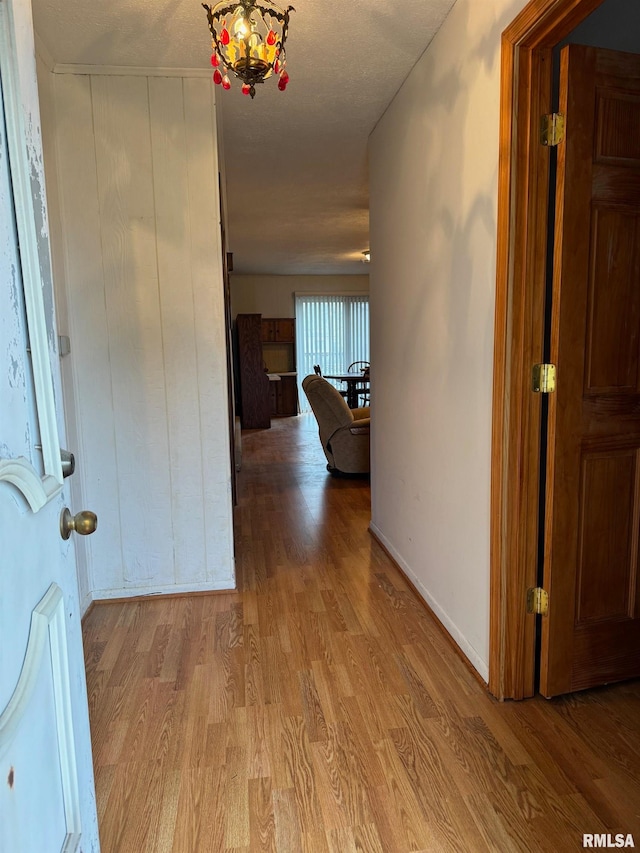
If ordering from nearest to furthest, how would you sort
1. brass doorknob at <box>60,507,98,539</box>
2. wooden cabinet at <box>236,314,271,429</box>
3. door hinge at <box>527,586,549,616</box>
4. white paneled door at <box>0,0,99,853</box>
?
white paneled door at <box>0,0,99,853</box>
brass doorknob at <box>60,507,98,539</box>
door hinge at <box>527,586,549,616</box>
wooden cabinet at <box>236,314,271,429</box>

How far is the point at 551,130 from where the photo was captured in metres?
1.62

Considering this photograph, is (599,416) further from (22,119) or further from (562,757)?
(22,119)

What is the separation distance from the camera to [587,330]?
5.56ft

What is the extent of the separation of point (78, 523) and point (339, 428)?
397cm

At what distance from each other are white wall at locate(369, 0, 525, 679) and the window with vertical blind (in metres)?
6.43

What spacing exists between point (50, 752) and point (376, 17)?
2462 millimetres

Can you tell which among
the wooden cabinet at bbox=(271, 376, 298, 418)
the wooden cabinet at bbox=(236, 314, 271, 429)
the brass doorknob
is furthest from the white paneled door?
the wooden cabinet at bbox=(271, 376, 298, 418)

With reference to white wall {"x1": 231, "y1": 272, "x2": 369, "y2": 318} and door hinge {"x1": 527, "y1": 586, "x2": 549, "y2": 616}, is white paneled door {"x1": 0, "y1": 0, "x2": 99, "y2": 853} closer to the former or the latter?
door hinge {"x1": 527, "y1": 586, "x2": 549, "y2": 616}

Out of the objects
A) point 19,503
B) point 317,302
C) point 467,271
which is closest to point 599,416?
point 467,271

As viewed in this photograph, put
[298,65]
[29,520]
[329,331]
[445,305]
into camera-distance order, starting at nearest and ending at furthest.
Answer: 1. [29,520]
2. [445,305]
3. [298,65]
4. [329,331]

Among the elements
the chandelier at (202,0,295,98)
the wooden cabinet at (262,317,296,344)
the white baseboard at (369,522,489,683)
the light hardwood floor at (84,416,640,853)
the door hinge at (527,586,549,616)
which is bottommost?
the light hardwood floor at (84,416,640,853)

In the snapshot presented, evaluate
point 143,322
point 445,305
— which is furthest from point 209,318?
point 445,305

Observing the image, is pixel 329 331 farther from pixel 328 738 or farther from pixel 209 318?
pixel 328 738

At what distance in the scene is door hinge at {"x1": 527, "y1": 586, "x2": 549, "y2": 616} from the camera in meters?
1.79
